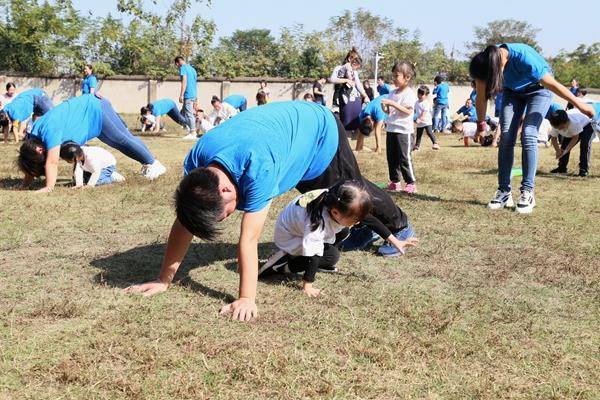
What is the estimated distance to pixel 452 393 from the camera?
8.57 ft

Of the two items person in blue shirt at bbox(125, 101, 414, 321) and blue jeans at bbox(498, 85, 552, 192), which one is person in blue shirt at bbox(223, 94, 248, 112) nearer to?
blue jeans at bbox(498, 85, 552, 192)

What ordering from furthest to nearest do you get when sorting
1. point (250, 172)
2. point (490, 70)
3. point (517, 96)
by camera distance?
point (517, 96), point (490, 70), point (250, 172)

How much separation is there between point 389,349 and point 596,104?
8320 mm

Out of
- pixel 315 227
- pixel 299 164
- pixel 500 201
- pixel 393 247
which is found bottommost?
pixel 393 247

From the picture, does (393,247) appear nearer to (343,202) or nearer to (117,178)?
(343,202)

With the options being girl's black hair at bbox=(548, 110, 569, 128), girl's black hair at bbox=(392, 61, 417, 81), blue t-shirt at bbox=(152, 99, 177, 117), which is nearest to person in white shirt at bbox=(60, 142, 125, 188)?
girl's black hair at bbox=(392, 61, 417, 81)

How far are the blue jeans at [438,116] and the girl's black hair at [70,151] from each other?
1323 cm

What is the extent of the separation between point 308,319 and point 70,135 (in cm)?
509

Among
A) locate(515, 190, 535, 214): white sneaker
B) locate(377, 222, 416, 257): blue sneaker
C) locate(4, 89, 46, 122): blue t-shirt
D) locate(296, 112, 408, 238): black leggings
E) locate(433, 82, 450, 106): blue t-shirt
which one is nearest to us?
locate(296, 112, 408, 238): black leggings

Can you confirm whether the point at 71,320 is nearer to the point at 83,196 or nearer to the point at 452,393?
the point at 452,393

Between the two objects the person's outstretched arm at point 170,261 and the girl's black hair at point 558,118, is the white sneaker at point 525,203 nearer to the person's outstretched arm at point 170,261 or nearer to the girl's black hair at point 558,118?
the girl's black hair at point 558,118

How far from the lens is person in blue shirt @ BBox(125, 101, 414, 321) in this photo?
10.1ft

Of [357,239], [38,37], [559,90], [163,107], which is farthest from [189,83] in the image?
[38,37]

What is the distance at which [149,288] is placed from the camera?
377 centimetres
